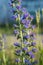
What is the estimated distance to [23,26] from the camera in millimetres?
2631

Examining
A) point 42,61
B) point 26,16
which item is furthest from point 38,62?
point 26,16

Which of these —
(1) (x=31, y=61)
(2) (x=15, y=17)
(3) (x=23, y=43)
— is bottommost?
(1) (x=31, y=61)

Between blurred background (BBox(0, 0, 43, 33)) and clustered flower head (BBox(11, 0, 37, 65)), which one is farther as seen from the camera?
blurred background (BBox(0, 0, 43, 33))

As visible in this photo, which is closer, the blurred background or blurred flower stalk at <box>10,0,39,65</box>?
blurred flower stalk at <box>10,0,39,65</box>

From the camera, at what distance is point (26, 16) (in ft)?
8.61

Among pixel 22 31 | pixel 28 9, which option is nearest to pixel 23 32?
pixel 22 31

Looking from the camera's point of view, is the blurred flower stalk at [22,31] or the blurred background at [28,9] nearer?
the blurred flower stalk at [22,31]

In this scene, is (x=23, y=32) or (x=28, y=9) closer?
(x=23, y=32)

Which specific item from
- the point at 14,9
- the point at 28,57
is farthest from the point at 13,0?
the point at 28,57

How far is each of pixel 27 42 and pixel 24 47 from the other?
51 millimetres

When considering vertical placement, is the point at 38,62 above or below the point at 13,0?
below

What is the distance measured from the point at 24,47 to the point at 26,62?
0.43 feet

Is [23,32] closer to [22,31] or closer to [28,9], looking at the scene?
[22,31]

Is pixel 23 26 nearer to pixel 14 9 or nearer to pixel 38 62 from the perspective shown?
pixel 14 9
